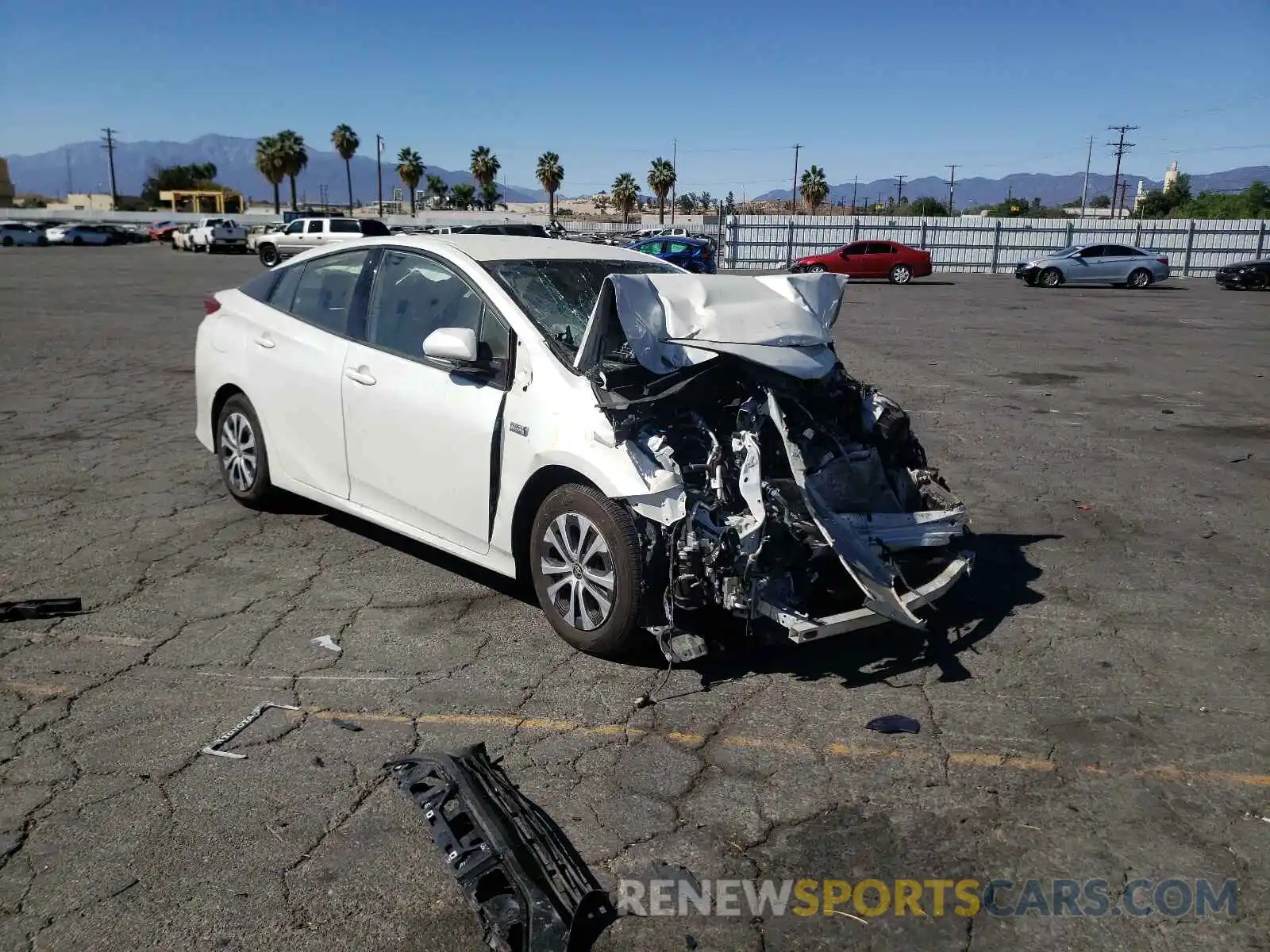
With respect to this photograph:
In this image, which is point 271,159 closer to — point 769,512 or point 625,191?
point 625,191

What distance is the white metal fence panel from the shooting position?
42062 mm

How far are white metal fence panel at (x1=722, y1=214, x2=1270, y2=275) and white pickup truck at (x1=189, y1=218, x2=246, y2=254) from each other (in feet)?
78.3

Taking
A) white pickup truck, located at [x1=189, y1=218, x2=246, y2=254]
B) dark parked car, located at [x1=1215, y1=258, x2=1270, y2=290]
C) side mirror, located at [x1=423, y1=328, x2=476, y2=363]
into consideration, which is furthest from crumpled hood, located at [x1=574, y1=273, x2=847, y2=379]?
white pickup truck, located at [x1=189, y1=218, x2=246, y2=254]

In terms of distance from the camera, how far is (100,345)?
14.1 metres

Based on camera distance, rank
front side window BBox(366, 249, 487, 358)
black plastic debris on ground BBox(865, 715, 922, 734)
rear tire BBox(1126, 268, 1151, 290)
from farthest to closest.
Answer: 1. rear tire BBox(1126, 268, 1151, 290)
2. front side window BBox(366, 249, 487, 358)
3. black plastic debris on ground BBox(865, 715, 922, 734)

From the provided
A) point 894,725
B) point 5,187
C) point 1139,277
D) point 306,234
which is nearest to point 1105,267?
point 1139,277

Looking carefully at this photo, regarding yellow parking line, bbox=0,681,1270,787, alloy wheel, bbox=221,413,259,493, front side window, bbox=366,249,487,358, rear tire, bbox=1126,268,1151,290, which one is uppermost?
front side window, bbox=366,249,487,358

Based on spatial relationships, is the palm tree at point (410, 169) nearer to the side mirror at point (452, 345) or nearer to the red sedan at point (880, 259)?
the red sedan at point (880, 259)

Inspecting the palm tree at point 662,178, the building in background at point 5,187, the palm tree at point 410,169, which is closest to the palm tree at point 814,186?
the palm tree at point 662,178

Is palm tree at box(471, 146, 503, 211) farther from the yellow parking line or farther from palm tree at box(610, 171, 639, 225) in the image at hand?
the yellow parking line

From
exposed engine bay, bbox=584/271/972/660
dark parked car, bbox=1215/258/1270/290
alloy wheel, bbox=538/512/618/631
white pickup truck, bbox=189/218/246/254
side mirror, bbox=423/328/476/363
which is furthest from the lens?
white pickup truck, bbox=189/218/246/254

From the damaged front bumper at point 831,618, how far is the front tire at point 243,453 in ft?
11.5

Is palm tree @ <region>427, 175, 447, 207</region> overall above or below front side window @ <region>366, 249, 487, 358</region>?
above

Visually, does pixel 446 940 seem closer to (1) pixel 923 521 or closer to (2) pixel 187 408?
(1) pixel 923 521
